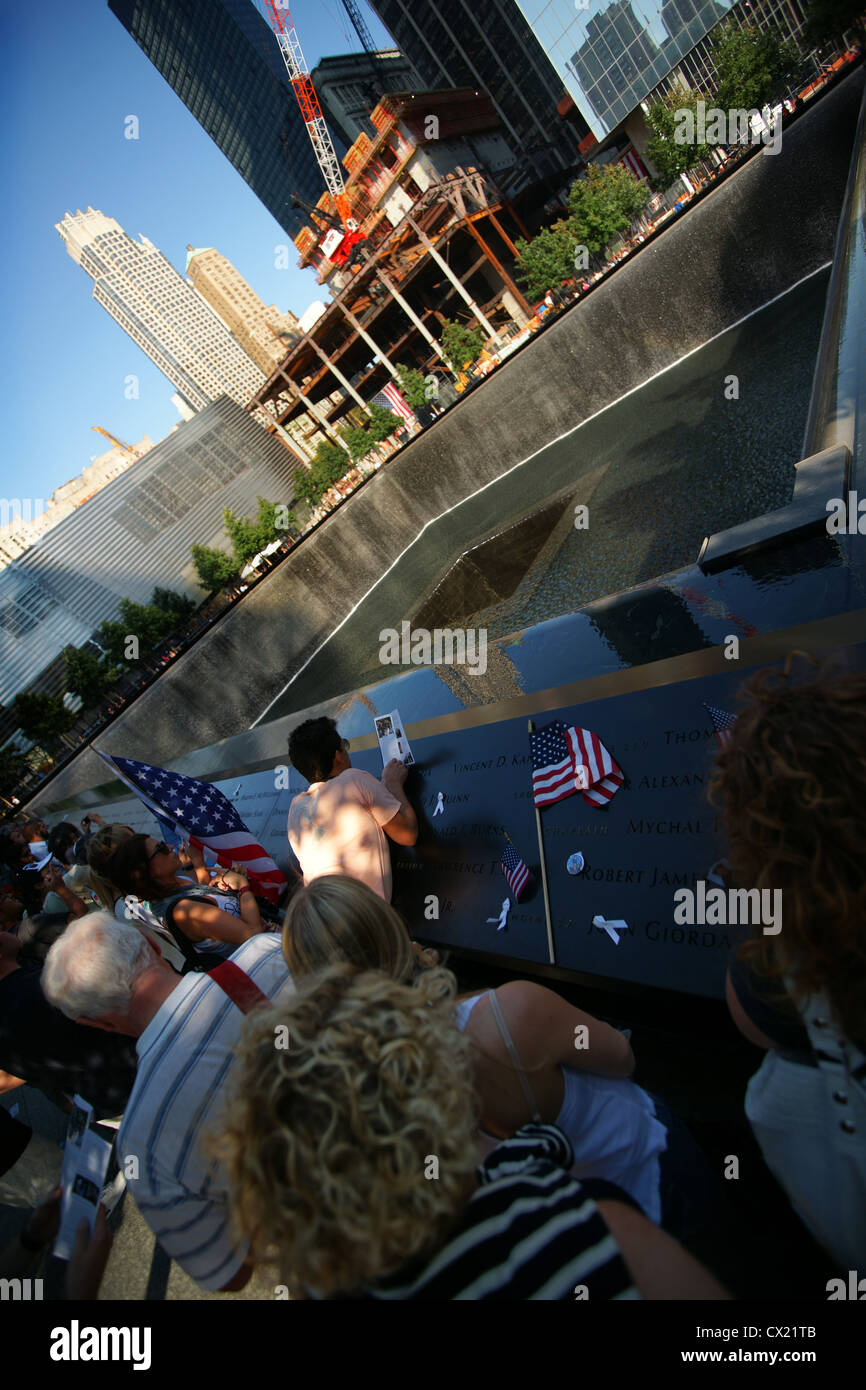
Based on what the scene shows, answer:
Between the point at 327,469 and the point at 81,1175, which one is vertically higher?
the point at 327,469

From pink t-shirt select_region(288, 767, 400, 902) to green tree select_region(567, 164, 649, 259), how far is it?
36734 mm

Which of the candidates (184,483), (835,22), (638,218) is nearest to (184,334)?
(184,483)

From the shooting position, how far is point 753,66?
2764 centimetres

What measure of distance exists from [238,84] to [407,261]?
9527cm

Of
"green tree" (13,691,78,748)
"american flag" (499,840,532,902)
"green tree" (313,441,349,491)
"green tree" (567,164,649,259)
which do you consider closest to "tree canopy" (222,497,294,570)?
"green tree" (313,441,349,491)

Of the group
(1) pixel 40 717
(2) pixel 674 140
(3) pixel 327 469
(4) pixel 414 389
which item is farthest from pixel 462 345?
(1) pixel 40 717

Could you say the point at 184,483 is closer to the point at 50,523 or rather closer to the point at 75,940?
the point at 75,940

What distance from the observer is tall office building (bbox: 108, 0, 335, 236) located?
323 feet

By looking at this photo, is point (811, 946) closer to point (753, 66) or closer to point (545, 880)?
point (545, 880)

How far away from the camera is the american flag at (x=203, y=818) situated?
447cm

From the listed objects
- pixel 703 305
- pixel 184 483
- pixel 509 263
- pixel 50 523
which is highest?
pixel 50 523

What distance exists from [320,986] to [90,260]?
682 feet

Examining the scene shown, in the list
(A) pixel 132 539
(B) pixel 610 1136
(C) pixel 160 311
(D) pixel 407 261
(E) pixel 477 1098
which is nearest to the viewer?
(E) pixel 477 1098

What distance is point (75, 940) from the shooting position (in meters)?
2.28
